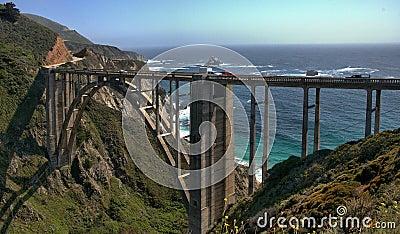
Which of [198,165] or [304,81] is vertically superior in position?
[304,81]

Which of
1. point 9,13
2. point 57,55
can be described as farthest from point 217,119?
point 9,13

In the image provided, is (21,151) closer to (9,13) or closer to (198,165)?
(198,165)

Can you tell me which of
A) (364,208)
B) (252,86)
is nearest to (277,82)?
(252,86)

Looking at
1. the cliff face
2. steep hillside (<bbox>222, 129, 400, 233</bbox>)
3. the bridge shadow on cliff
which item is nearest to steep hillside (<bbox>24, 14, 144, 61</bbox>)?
the cliff face

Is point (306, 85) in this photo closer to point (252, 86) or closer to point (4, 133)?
point (252, 86)

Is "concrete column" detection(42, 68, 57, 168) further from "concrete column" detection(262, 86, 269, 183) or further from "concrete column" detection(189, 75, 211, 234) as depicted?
"concrete column" detection(262, 86, 269, 183)

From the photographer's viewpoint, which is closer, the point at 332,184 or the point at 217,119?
the point at 332,184

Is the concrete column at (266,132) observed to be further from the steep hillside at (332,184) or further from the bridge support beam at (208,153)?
the bridge support beam at (208,153)
